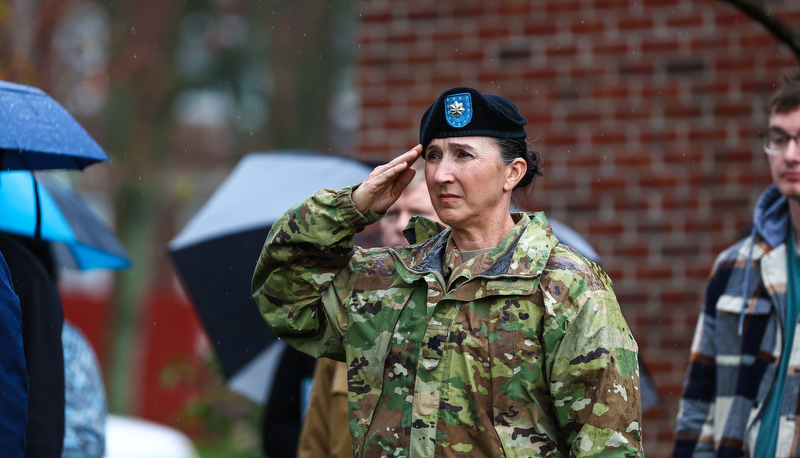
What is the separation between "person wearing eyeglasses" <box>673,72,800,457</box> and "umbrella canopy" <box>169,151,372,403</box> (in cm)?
172

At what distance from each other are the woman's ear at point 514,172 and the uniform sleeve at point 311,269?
1.36ft

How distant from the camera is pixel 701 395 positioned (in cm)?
416

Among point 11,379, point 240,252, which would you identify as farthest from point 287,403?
point 11,379

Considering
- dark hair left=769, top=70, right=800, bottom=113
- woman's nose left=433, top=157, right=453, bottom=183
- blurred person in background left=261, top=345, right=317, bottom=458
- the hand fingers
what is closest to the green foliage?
blurred person in background left=261, top=345, right=317, bottom=458

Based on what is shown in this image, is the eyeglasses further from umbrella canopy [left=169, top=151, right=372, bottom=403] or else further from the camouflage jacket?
umbrella canopy [left=169, top=151, right=372, bottom=403]

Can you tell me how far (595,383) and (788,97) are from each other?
6.12 feet

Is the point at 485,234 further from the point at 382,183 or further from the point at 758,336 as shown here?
the point at 758,336

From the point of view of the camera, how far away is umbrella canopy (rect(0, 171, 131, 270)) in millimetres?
3990

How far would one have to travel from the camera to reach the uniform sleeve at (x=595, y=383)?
268cm

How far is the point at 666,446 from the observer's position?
19.0ft

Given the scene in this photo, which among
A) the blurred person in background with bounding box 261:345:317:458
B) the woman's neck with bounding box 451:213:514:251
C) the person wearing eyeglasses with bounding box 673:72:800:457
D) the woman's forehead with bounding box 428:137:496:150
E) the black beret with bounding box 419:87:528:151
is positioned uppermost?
the black beret with bounding box 419:87:528:151

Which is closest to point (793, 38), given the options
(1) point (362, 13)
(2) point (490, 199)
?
(2) point (490, 199)

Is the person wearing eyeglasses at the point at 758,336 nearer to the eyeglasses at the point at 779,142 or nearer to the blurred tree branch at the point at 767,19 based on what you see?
the eyeglasses at the point at 779,142

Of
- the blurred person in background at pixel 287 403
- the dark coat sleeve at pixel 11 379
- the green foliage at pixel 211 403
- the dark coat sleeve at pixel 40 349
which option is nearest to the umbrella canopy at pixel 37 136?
the dark coat sleeve at pixel 40 349
